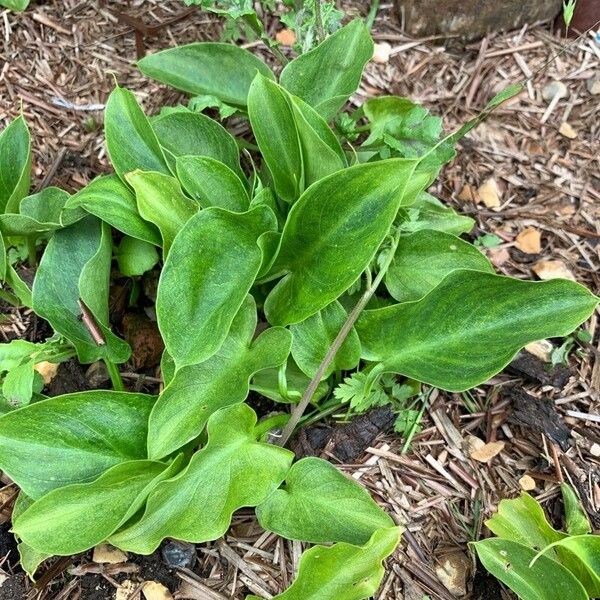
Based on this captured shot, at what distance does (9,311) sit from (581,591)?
121 centimetres

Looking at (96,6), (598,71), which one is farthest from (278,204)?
(598,71)

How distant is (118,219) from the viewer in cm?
130

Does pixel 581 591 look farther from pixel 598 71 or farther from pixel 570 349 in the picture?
pixel 598 71

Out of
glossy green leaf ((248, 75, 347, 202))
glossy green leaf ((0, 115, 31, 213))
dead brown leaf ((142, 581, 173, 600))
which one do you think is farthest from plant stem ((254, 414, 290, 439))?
glossy green leaf ((0, 115, 31, 213))

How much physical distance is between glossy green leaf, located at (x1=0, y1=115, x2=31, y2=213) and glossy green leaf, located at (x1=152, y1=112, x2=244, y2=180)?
26cm

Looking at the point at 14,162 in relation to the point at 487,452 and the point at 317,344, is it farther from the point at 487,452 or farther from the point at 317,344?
the point at 487,452

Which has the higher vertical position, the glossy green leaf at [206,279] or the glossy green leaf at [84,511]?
the glossy green leaf at [206,279]

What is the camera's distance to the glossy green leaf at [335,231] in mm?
1139

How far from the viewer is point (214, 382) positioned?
1.24 meters

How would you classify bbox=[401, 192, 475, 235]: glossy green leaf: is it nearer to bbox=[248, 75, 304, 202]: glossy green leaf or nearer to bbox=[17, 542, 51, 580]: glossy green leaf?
bbox=[248, 75, 304, 202]: glossy green leaf

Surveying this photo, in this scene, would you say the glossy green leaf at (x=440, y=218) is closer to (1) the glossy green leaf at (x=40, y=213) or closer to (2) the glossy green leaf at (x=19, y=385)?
(1) the glossy green leaf at (x=40, y=213)

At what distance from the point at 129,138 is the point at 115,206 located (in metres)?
0.15

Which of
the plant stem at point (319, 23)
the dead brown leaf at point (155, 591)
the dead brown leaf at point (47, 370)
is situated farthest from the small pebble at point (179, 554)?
the plant stem at point (319, 23)

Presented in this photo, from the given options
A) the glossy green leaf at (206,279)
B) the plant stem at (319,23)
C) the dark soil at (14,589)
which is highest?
the plant stem at (319,23)
